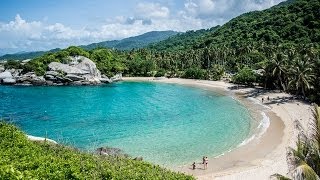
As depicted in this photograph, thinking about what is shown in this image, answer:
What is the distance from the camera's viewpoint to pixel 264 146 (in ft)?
150

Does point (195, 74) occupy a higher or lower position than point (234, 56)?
lower

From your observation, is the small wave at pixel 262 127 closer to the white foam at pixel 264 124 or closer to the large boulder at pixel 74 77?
the white foam at pixel 264 124

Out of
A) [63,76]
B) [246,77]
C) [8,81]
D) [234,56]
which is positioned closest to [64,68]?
[63,76]

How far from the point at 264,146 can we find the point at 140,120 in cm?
2491

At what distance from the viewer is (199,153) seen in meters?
43.7

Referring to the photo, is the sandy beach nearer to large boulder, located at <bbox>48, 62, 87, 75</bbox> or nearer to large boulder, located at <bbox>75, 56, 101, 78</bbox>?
large boulder, located at <bbox>75, 56, 101, 78</bbox>

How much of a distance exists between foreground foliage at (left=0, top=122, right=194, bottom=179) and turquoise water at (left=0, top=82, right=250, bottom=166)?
16.4m

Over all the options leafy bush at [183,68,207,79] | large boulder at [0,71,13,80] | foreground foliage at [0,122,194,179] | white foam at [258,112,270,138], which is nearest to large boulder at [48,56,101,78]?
large boulder at [0,71,13,80]

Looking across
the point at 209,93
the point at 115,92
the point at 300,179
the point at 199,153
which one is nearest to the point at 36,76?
the point at 115,92

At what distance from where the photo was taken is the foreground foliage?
17.8m

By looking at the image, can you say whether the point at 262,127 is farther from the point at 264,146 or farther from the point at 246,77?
the point at 246,77

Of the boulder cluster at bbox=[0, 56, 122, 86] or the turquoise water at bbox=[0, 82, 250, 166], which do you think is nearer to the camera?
the turquoise water at bbox=[0, 82, 250, 166]

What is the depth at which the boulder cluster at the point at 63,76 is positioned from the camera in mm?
125625

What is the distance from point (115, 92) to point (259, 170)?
74.1 m
